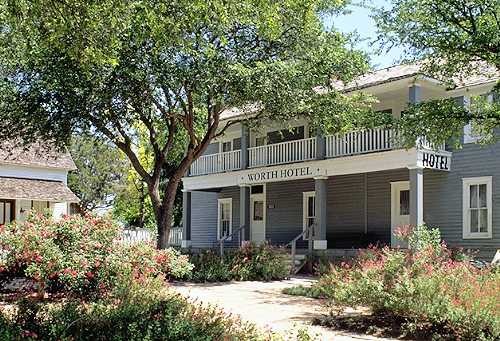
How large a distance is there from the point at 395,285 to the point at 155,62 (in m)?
10.1

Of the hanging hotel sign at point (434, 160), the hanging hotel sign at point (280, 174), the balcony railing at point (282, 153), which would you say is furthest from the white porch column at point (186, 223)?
the hanging hotel sign at point (434, 160)

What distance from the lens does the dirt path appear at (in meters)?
10.4

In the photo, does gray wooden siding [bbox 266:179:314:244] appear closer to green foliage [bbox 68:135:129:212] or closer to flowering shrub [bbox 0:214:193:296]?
flowering shrub [bbox 0:214:193:296]

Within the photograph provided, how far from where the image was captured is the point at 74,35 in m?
10.0

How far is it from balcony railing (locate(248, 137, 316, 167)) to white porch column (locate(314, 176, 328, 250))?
4.01 ft

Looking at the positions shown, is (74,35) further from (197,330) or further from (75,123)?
(75,123)

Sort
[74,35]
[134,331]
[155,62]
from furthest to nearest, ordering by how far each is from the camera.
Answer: [155,62] < [74,35] < [134,331]

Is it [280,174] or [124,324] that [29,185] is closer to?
[280,174]

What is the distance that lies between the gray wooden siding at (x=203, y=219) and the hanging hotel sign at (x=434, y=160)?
13.6 metres

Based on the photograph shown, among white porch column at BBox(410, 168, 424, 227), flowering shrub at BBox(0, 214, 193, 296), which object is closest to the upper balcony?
white porch column at BBox(410, 168, 424, 227)

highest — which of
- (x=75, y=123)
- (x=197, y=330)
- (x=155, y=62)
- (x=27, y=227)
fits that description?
(x=155, y=62)

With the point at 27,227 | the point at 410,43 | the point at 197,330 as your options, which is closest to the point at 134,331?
the point at 197,330

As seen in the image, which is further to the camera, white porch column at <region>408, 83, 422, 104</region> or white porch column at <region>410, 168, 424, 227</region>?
white porch column at <region>408, 83, 422, 104</region>

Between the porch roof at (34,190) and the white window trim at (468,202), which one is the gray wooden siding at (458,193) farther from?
the porch roof at (34,190)
